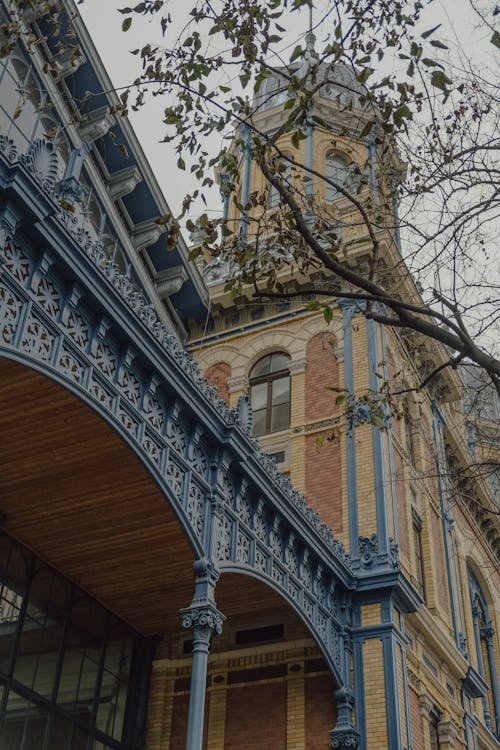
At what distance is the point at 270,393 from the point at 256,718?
8070 mm

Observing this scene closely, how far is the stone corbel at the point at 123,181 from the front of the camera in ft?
61.8

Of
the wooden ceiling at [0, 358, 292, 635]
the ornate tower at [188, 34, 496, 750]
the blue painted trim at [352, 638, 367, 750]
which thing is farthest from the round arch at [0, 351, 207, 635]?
the ornate tower at [188, 34, 496, 750]

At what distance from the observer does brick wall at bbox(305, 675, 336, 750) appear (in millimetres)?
15211

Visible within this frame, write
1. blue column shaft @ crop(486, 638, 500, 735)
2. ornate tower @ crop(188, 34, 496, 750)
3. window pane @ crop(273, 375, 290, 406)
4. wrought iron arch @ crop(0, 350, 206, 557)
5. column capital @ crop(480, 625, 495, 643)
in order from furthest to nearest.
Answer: column capital @ crop(480, 625, 495, 643), blue column shaft @ crop(486, 638, 500, 735), window pane @ crop(273, 375, 290, 406), ornate tower @ crop(188, 34, 496, 750), wrought iron arch @ crop(0, 350, 206, 557)

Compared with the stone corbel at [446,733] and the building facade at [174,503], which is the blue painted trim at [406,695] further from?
the stone corbel at [446,733]

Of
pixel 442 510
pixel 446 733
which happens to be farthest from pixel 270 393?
pixel 446 733

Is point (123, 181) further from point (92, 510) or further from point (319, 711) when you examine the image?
point (319, 711)

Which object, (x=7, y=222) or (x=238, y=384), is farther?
(x=238, y=384)

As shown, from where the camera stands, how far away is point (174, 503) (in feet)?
37.9

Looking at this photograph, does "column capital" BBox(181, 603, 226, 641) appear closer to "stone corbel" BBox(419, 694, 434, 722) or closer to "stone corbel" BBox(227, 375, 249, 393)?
"stone corbel" BBox(419, 694, 434, 722)

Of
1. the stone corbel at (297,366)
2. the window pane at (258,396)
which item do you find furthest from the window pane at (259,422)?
the stone corbel at (297,366)

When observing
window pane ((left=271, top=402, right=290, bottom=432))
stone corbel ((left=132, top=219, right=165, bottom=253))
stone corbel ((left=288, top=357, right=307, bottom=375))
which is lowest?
window pane ((left=271, top=402, right=290, bottom=432))

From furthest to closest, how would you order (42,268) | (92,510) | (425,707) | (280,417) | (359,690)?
(280,417), (425,707), (359,690), (92,510), (42,268)

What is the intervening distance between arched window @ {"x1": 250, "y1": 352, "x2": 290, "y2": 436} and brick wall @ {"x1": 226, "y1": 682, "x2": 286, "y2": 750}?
6476 millimetres
